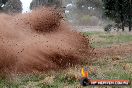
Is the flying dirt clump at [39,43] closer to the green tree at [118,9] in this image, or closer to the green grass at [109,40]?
the green grass at [109,40]

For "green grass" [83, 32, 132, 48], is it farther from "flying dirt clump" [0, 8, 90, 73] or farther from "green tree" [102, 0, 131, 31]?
"green tree" [102, 0, 131, 31]

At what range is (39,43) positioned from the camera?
11844mm

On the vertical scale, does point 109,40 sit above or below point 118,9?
below

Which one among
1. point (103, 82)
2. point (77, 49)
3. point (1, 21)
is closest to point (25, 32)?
point (1, 21)

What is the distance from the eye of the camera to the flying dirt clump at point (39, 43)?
1109cm

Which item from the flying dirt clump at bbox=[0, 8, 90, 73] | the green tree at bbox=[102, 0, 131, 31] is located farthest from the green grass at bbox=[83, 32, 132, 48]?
the green tree at bbox=[102, 0, 131, 31]

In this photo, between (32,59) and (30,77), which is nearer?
(30,77)

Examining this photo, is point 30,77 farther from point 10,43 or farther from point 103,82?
point 103,82

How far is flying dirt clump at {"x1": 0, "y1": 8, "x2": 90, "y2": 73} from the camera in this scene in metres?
11.1

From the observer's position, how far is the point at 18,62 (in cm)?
1111

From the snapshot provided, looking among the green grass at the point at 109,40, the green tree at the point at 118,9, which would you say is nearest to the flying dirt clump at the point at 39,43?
the green grass at the point at 109,40

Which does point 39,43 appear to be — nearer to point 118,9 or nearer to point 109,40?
point 109,40

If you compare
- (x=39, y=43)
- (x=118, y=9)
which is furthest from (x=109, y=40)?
(x=39, y=43)

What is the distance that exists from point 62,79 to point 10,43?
2.08 metres
